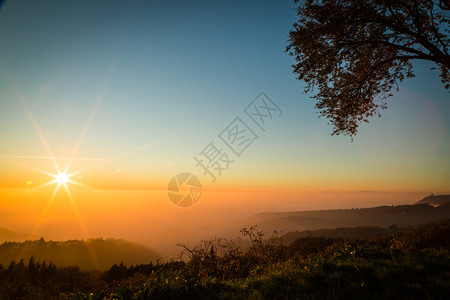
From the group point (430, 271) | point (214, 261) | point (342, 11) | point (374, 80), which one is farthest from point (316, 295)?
point (374, 80)

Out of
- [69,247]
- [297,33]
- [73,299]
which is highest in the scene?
[297,33]

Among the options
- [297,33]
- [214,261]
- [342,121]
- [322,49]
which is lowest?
[214,261]

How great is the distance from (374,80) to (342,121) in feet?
11.0

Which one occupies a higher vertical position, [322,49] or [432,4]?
[432,4]

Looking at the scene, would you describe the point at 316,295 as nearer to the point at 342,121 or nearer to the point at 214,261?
the point at 214,261

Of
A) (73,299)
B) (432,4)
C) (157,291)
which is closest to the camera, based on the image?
(73,299)

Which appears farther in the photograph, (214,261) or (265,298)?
(214,261)

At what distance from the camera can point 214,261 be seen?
8492 millimetres

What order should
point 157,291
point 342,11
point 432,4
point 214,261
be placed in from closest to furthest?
point 157,291
point 214,261
point 342,11
point 432,4

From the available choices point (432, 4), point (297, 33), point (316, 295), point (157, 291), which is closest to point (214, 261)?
point (157, 291)

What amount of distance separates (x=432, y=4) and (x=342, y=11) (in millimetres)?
5567

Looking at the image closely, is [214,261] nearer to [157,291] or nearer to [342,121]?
[157,291]

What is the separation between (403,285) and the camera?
14.1 feet

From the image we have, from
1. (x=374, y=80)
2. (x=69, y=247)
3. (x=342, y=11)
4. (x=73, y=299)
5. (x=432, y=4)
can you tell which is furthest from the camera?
(x=69, y=247)
